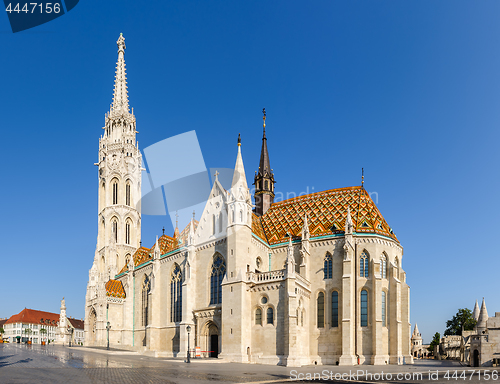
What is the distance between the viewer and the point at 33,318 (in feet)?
455

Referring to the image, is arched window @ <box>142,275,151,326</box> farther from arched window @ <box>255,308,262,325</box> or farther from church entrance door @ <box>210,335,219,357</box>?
arched window @ <box>255,308,262,325</box>

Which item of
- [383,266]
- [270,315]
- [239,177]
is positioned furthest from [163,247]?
[383,266]

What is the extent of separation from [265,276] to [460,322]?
5672 cm

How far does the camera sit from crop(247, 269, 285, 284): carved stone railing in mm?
36875

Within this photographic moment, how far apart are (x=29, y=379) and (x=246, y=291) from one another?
2072 cm

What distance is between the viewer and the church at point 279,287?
3697cm

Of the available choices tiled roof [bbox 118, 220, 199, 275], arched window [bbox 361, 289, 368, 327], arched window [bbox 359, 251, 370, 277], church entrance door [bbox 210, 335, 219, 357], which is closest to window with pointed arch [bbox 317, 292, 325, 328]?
arched window [bbox 361, 289, 368, 327]

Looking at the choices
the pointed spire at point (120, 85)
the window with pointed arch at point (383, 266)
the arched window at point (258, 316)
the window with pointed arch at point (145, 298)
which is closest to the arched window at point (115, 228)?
the window with pointed arch at point (145, 298)

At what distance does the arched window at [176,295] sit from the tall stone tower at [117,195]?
54.5 feet

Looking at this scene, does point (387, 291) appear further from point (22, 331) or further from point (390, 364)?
point (22, 331)

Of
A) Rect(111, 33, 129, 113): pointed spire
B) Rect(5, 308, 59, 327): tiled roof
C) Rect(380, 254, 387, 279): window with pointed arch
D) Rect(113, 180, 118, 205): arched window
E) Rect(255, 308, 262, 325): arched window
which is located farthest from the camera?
Result: Rect(5, 308, 59, 327): tiled roof

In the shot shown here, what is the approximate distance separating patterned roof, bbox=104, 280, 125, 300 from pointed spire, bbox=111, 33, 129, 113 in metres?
28.4

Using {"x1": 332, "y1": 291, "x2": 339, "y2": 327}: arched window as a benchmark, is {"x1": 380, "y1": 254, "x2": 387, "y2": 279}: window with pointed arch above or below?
above

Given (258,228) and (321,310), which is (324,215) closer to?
(258,228)
